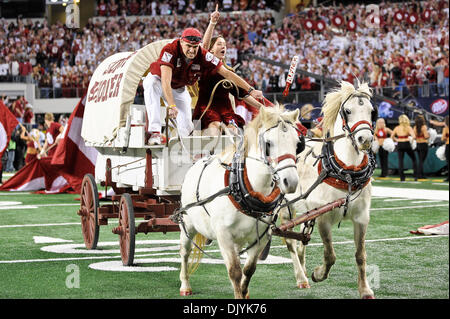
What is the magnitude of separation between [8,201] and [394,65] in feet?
48.0

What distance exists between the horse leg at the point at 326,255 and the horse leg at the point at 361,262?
0.85ft

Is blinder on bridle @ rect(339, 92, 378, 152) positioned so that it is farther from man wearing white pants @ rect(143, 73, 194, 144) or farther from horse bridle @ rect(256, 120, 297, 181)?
man wearing white pants @ rect(143, 73, 194, 144)

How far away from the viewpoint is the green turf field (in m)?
6.91

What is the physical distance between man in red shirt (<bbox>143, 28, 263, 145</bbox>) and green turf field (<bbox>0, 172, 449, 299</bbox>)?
148cm

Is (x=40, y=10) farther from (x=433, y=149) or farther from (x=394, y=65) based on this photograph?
(x=433, y=149)

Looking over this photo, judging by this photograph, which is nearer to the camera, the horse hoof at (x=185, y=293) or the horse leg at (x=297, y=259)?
the horse hoof at (x=185, y=293)

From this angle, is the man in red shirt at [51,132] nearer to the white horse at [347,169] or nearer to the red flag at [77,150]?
the red flag at [77,150]

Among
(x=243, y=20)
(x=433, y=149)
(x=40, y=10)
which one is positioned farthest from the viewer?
(x=40, y=10)

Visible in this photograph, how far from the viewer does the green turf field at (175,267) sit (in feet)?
22.7

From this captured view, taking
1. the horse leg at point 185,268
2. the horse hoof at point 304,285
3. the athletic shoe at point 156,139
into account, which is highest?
the athletic shoe at point 156,139

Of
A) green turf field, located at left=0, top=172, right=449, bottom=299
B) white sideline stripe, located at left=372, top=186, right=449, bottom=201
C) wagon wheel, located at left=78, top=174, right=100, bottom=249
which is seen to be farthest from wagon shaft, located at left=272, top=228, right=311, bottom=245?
white sideline stripe, located at left=372, top=186, right=449, bottom=201

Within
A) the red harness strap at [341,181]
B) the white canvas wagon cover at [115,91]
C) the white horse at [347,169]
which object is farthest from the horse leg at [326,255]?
the white canvas wagon cover at [115,91]
